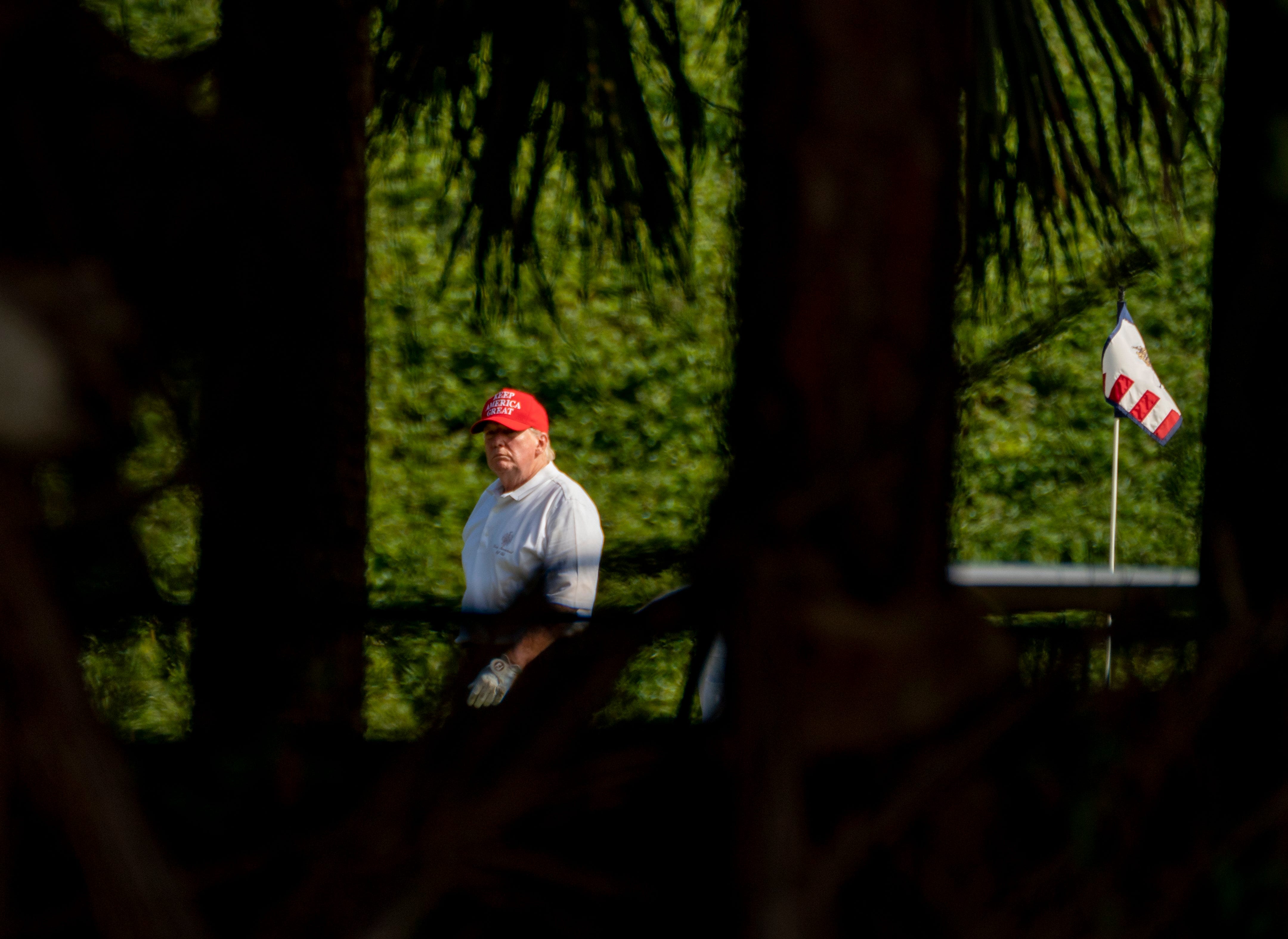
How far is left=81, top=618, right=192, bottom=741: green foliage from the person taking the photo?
1.02 metres

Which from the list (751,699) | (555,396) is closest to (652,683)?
(751,699)

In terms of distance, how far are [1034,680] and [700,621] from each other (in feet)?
1.16

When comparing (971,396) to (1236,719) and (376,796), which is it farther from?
(376,796)

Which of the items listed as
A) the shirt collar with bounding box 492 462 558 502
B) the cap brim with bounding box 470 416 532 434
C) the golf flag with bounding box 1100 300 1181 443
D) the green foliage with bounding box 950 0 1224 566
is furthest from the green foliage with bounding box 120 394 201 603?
the golf flag with bounding box 1100 300 1181 443

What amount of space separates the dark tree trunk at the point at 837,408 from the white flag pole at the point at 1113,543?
13 cm

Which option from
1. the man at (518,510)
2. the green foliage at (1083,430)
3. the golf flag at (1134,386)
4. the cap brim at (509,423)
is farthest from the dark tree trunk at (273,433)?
the golf flag at (1134,386)

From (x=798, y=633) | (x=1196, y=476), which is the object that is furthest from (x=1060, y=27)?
(x=798, y=633)

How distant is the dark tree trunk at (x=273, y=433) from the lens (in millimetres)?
1041

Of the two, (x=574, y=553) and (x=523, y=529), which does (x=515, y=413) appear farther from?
(x=574, y=553)

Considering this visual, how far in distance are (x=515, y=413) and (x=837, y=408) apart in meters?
2.66

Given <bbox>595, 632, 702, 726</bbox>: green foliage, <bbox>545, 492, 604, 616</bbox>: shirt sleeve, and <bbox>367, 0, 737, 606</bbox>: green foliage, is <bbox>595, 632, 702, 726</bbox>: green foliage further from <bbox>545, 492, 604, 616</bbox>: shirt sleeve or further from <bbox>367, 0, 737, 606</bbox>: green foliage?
<bbox>367, 0, 737, 606</bbox>: green foliage

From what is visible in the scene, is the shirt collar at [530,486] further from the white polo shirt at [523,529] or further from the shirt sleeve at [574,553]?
the shirt sleeve at [574,553]

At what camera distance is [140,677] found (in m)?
1.07

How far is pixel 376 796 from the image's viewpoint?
90 centimetres
